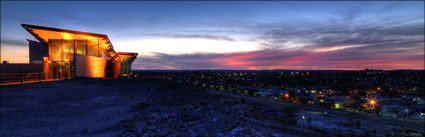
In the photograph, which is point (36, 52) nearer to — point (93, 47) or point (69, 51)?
point (69, 51)

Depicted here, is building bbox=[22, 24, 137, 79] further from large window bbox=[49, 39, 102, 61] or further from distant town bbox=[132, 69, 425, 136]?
distant town bbox=[132, 69, 425, 136]

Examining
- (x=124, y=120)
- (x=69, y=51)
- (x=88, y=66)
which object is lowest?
(x=124, y=120)

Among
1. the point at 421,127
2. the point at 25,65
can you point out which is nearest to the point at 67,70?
the point at 25,65

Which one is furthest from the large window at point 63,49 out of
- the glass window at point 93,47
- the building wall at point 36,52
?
A: the building wall at point 36,52

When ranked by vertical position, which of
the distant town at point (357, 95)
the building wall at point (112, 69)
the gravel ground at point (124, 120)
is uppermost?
the building wall at point (112, 69)

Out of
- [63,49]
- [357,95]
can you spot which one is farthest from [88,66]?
[357,95]

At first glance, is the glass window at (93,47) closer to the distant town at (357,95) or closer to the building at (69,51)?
the building at (69,51)
